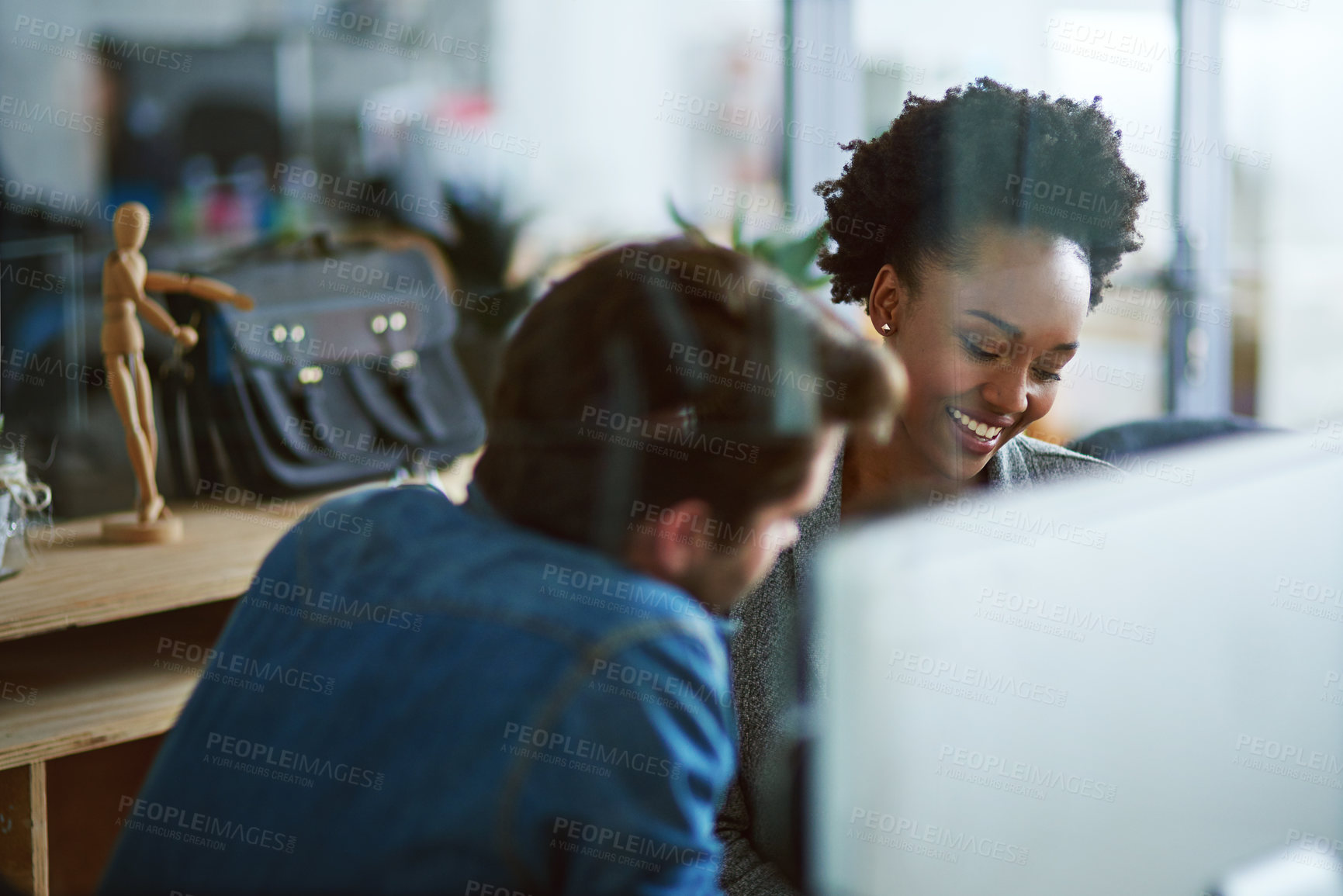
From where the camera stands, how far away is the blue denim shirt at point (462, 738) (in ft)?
2.08

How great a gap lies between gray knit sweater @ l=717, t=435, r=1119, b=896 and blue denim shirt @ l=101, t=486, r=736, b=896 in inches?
19.7

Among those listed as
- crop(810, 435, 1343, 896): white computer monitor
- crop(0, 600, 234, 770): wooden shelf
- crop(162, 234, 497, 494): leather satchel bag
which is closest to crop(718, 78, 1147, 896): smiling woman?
crop(810, 435, 1343, 896): white computer monitor

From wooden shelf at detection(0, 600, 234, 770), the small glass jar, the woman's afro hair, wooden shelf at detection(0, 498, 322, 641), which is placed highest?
the woman's afro hair

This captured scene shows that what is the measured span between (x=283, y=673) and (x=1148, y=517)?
520mm

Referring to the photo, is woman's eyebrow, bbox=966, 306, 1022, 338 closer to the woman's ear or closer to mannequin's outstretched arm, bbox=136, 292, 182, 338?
the woman's ear

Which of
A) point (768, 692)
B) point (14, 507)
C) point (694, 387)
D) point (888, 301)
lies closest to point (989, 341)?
point (888, 301)

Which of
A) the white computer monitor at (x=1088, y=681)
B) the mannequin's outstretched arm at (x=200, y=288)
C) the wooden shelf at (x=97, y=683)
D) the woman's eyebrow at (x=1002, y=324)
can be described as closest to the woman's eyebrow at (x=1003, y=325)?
the woman's eyebrow at (x=1002, y=324)

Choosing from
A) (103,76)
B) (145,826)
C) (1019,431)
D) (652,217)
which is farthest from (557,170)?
(145,826)

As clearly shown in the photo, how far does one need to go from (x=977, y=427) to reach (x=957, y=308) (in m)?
0.13

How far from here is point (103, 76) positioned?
Result: 195 inches

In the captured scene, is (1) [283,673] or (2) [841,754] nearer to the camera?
(2) [841,754]

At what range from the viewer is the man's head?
0.69m

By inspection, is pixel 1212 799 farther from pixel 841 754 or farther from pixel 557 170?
pixel 557 170

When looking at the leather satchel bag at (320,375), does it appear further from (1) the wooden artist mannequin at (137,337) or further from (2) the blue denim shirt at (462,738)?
(2) the blue denim shirt at (462,738)
